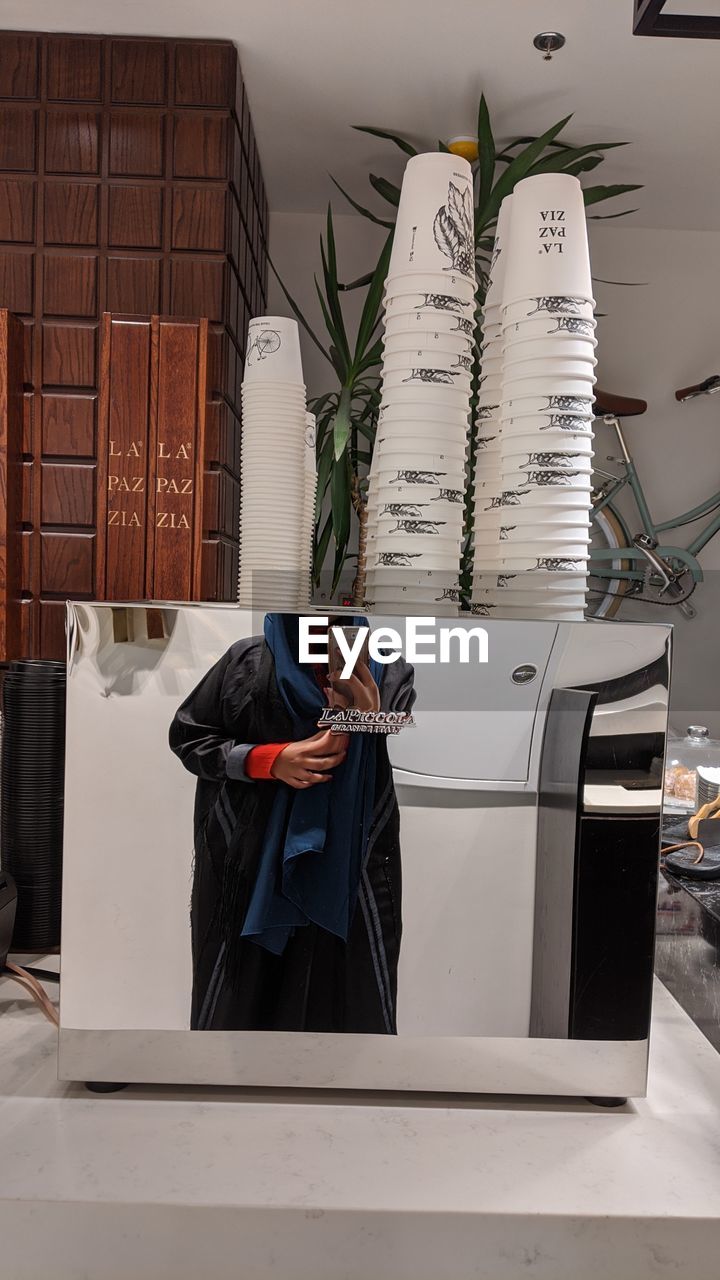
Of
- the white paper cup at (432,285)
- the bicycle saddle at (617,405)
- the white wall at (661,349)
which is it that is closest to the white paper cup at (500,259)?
the white paper cup at (432,285)

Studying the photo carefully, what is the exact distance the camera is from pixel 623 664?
33.1 inches

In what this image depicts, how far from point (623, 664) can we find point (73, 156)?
5.84ft

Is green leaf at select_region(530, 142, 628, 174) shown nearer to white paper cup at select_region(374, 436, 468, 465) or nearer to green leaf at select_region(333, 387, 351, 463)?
green leaf at select_region(333, 387, 351, 463)

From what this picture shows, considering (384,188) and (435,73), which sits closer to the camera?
(435,73)

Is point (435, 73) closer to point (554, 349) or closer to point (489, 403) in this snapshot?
point (489, 403)

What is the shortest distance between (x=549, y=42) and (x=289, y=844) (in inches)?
74.6

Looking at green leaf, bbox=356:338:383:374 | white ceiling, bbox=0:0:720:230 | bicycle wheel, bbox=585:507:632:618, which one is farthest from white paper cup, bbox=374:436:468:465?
bicycle wheel, bbox=585:507:632:618

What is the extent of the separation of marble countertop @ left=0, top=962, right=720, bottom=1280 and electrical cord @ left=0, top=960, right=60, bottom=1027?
154 mm

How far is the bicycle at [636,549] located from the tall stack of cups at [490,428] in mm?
2054

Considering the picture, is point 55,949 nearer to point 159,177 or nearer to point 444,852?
point 444,852

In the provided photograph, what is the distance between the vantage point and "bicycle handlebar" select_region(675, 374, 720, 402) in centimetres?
294

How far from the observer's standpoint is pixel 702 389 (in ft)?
9.72

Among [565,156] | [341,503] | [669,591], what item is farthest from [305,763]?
[669,591]

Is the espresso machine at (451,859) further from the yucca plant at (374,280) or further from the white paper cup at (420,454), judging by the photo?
the yucca plant at (374,280)
